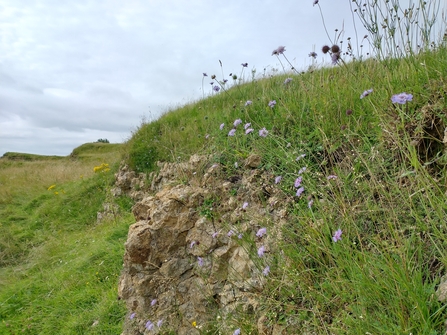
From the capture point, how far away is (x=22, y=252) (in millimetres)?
7066

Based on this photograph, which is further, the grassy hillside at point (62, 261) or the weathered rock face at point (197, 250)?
the grassy hillside at point (62, 261)

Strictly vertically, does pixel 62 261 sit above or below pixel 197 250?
below

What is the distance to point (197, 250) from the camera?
2.96m

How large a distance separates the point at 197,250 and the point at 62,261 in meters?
3.88

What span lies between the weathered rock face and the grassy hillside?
761mm

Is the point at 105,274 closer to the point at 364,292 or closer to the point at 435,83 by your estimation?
the point at 364,292

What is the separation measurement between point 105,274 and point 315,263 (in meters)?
3.51

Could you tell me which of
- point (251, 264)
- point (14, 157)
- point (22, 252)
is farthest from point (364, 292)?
point (14, 157)

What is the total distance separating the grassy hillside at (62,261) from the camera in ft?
13.0

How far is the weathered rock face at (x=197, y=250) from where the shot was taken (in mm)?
2480

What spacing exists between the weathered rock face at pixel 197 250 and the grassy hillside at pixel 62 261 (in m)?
0.76

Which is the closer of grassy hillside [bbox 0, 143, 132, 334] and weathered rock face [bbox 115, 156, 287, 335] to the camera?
weathered rock face [bbox 115, 156, 287, 335]

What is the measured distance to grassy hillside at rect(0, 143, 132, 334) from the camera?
3.98m

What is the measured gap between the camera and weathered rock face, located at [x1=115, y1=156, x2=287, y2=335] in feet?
8.14
